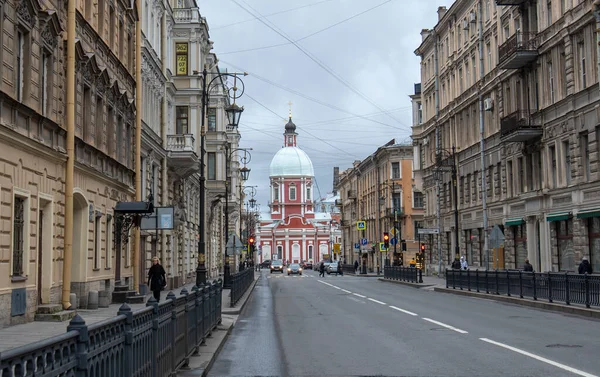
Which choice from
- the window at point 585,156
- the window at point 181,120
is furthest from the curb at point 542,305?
the window at point 181,120

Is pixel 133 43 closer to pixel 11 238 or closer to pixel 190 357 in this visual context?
pixel 11 238

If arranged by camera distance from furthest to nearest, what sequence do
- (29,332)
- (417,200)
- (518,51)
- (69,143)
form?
(417,200), (518,51), (69,143), (29,332)

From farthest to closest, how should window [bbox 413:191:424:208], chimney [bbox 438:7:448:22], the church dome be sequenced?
1. the church dome
2. window [bbox 413:191:424:208]
3. chimney [bbox 438:7:448:22]

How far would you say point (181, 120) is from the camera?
144 feet

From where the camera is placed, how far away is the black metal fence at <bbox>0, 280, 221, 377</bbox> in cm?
459

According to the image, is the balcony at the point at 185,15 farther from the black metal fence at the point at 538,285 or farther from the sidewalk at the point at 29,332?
the sidewalk at the point at 29,332

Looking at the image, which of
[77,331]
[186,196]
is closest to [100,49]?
[77,331]

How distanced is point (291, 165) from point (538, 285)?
467 feet

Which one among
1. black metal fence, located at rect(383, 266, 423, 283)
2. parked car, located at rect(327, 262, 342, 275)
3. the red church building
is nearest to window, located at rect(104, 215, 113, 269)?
black metal fence, located at rect(383, 266, 423, 283)

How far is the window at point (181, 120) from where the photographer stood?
43688 mm

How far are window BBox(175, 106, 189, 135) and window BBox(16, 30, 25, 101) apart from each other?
26907mm

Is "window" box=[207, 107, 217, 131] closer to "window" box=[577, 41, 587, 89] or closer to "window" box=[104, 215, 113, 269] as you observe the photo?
"window" box=[577, 41, 587, 89]

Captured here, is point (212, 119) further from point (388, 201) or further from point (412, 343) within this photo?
point (412, 343)

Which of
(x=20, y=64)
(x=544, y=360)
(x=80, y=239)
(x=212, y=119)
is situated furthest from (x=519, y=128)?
(x=544, y=360)
